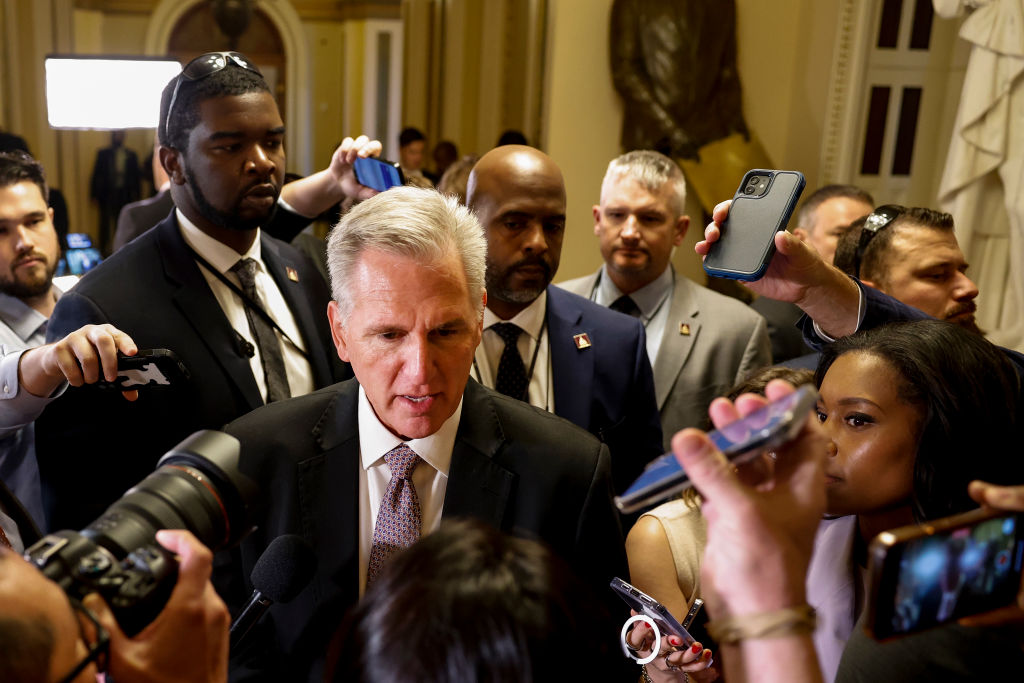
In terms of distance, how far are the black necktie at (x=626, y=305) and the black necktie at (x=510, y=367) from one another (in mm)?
885

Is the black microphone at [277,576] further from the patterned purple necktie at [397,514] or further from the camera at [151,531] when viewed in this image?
the patterned purple necktie at [397,514]

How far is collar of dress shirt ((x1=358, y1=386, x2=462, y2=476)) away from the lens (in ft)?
6.21

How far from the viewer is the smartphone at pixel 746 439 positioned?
1.03 metres

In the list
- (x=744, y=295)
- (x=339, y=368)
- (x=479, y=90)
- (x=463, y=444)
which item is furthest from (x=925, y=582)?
(x=479, y=90)

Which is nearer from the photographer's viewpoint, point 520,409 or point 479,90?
point 520,409

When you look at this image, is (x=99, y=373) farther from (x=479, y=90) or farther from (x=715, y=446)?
(x=479, y=90)

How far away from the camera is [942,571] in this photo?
1.20 m

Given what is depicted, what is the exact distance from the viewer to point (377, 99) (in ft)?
38.6

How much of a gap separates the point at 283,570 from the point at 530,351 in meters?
1.40

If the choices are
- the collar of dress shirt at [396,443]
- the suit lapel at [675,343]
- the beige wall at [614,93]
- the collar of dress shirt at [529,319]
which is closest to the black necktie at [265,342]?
the collar of dress shirt at [529,319]

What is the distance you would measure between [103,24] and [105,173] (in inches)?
122

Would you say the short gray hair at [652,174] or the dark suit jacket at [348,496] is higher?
the short gray hair at [652,174]

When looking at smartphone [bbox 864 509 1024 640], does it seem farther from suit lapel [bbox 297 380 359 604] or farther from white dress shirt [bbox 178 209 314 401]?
white dress shirt [bbox 178 209 314 401]

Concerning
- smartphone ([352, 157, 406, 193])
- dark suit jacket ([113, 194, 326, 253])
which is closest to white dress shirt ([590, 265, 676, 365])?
smartphone ([352, 157, 406, 193])
